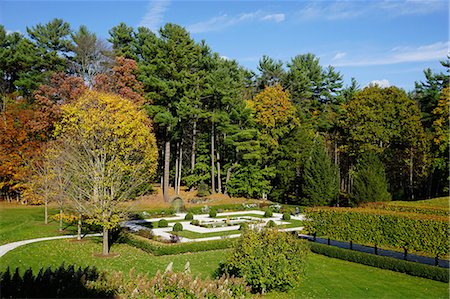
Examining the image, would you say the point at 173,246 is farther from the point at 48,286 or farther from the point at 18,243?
the point at 48,286

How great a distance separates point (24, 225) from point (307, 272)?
20.4 m

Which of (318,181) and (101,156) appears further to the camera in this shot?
(318,181)

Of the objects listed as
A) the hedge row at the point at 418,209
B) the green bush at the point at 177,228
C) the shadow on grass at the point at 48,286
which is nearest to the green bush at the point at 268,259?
the shadow on grass at the point at 48,286

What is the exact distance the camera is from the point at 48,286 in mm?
7988

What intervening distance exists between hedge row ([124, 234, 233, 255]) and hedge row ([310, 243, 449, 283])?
17.3 ft

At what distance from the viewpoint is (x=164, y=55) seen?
41312 mm

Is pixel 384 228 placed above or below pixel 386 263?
above

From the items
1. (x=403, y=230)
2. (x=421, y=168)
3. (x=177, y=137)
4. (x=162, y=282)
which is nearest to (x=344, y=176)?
(x=421, y=168)

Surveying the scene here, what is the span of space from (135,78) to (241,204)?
1852 centimetres

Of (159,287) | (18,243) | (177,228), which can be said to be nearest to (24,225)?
(18,243)

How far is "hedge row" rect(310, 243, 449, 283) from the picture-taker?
16984 mm

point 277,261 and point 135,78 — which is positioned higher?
point 135,78

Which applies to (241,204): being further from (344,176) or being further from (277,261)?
(277,261)

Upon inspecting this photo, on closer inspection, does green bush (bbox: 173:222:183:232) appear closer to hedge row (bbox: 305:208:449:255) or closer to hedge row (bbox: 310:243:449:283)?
hedge row (bbox: 305:208:449:255)
